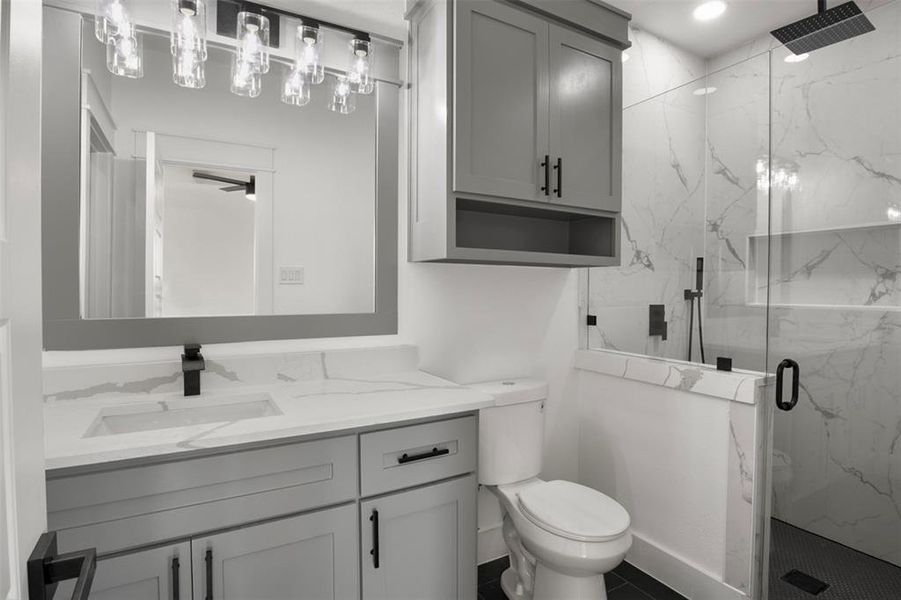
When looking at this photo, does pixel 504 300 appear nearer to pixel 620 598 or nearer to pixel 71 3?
pixel 620 598

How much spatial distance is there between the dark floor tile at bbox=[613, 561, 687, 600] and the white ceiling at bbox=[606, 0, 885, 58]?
2652 mm

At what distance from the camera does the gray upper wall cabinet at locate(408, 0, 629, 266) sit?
1.72 metres

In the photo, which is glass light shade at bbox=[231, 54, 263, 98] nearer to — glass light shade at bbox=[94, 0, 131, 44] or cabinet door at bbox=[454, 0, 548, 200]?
glass light shade at bbox=[94, 0, 131, 44]

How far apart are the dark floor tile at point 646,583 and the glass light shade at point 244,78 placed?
8.14 ft

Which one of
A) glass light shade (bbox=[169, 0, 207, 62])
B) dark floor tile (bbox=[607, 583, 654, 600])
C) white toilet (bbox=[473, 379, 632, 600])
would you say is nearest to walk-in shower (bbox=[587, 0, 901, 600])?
dark floor tile (bbox=[607, 583, 654, 600])

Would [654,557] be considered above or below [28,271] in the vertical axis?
below

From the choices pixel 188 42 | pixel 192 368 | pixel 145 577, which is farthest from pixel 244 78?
pixel 145 577

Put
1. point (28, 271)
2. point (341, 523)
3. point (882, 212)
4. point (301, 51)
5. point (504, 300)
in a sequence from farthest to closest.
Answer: point (504, 300) → point (882, 212) → point (301, 51) → point (341, 523) → point (28, 271)

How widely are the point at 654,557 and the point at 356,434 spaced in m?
1.60

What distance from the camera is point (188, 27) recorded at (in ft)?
5.33

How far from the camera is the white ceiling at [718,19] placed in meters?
2.43

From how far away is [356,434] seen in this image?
1379 mm

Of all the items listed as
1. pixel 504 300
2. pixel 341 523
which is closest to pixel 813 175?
pixel 504 300

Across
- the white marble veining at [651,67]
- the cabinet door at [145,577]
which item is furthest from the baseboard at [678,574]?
the white marble veining at [651,67]
